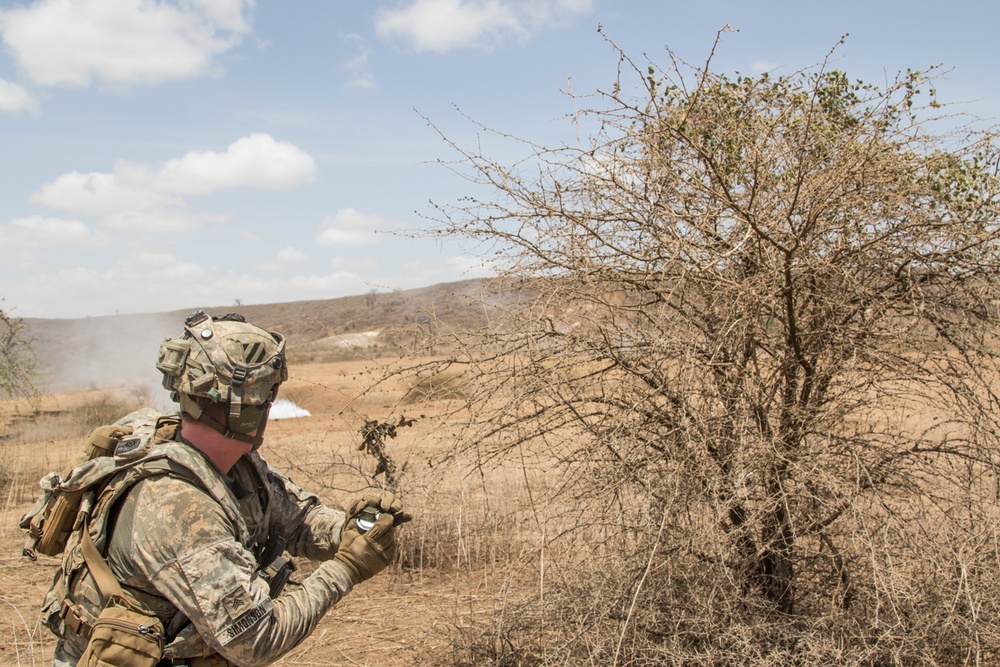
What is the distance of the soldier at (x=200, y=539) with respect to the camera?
246 cm

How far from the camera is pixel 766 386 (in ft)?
12.4

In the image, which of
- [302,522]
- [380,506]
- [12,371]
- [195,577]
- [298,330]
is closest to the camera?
[195,577]

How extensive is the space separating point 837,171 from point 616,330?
1.20 metres

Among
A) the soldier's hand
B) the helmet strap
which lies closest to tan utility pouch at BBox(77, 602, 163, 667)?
the helmet strap

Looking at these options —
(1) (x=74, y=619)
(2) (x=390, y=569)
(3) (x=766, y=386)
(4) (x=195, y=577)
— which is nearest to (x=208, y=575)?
(4) (x=195, y=577)

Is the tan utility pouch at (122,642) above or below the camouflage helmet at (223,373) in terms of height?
below

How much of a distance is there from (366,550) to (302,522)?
0.57 m

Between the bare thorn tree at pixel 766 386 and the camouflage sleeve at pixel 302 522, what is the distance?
91 cm

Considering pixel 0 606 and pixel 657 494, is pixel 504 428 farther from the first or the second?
pixel 0 606

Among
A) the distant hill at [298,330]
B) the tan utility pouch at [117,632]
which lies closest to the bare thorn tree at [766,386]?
the distant hill at [298,330]

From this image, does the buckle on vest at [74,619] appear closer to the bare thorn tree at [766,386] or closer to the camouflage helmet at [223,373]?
the camouflage helmet at [223,373]

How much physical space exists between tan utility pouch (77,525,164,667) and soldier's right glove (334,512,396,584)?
1.99ft

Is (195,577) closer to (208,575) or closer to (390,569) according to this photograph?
(208,575)

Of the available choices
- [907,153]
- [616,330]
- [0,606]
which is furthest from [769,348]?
[0,606]
